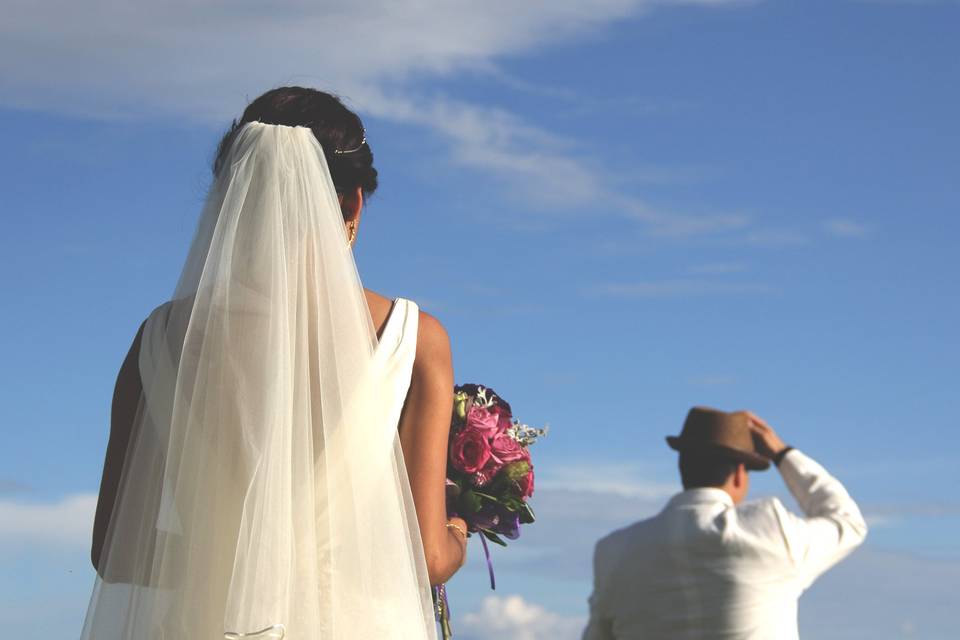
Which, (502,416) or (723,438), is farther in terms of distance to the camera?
(502,416)

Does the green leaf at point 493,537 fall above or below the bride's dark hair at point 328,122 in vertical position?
below

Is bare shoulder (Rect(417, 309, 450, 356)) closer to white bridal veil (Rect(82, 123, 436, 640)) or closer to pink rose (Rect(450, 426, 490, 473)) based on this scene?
white bridal veil (Rect(82, 123, 436, 640))

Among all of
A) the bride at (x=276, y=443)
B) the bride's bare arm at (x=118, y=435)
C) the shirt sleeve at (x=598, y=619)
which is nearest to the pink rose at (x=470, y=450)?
the shirt sleeve at (x=598, y=619)

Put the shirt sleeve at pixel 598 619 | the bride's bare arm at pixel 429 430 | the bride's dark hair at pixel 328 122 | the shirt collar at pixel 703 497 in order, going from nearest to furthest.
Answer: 1. the bride's bare arm at pixel 429 430
2. the bride's dark hair at pixel 328 122
3. the shirt collar at pixel 703 497
4. the shirt sleeve at pixel 598 619

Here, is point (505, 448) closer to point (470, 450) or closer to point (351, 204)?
point (470, 450)

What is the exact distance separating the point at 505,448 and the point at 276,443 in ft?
6.42

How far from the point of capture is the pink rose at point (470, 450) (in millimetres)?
6375

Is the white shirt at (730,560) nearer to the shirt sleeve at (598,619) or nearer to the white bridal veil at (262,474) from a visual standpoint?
the shirt sleeve at (598,619)

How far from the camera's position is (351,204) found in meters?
5.39

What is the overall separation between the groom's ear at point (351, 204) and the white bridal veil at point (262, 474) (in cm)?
34

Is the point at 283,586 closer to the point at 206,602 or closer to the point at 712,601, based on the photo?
the point at 206,602

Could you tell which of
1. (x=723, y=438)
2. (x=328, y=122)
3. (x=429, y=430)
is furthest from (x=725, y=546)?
(x=328, y=122)

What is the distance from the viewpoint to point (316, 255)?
202 inches

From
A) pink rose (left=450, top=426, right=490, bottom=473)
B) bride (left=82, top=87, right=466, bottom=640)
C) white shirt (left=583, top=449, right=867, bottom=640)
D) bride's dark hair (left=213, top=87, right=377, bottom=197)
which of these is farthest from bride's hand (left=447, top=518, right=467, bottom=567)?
bride's dark hair (left=213, top=87, right=377, bottom=197)
